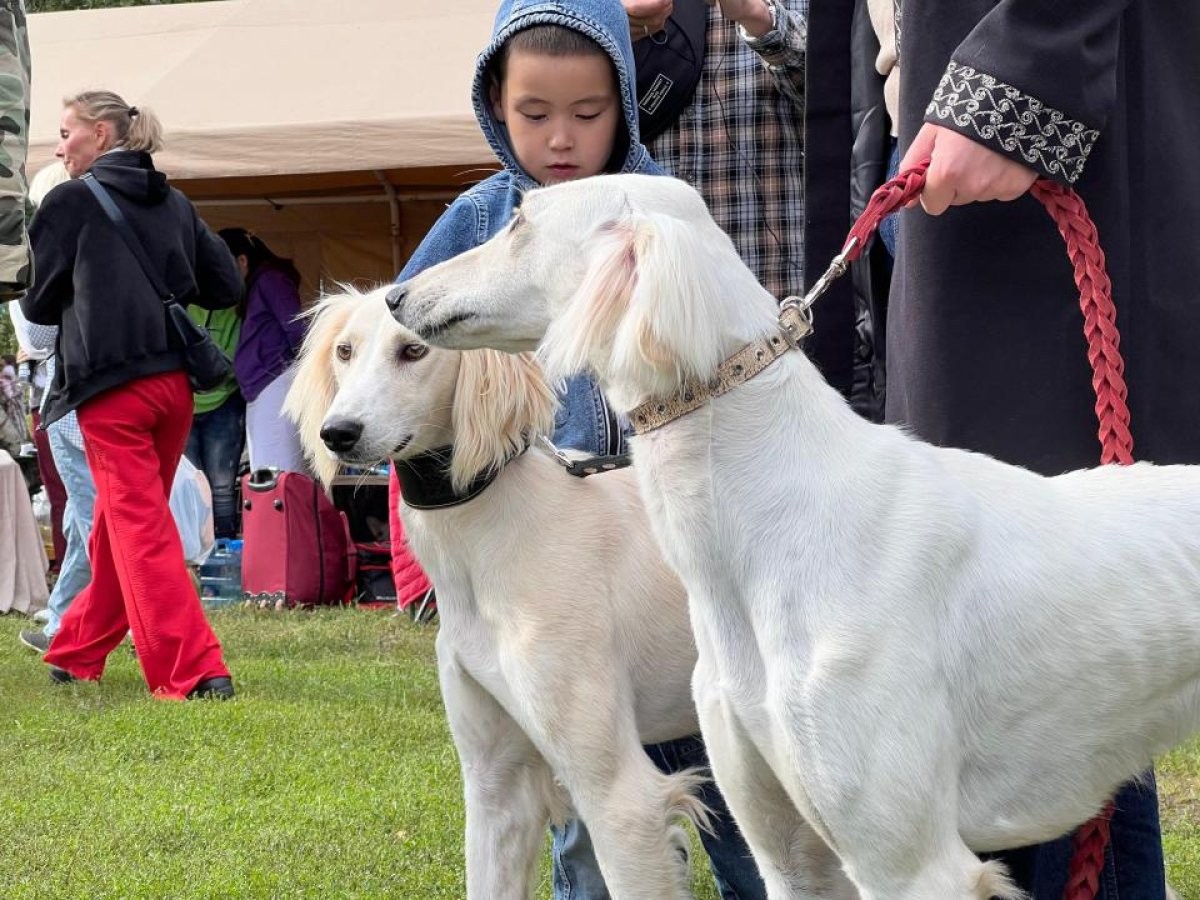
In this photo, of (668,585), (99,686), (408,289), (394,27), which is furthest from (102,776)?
(394,27)

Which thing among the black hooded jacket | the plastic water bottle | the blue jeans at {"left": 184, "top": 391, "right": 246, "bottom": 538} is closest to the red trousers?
the black hooded jacket

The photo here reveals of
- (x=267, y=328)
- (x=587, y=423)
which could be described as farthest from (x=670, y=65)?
(x=267, y=328)

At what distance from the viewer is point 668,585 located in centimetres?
298

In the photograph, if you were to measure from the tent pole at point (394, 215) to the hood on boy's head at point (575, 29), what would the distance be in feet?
27.7

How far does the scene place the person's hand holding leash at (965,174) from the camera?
2.09m

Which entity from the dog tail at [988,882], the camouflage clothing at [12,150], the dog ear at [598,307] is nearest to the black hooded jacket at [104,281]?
the camouflage clothing at [12,150]

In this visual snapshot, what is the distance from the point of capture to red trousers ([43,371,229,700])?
6.31 metres

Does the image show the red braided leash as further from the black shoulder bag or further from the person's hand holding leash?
the black shoulder bag

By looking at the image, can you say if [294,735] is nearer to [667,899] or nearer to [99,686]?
[99,686]

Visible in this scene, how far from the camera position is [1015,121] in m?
2.09

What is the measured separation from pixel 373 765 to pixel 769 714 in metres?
3.59

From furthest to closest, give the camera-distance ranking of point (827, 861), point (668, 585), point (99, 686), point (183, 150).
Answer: point (183, 150)
point (99, 686)
point (668, 585)
point (827, 861)

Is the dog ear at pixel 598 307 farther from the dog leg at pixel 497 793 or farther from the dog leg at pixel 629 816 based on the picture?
the dog leg at pixel 497 793

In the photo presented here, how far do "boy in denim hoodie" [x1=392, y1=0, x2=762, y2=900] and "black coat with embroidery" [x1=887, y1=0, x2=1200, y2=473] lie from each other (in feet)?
2.89
